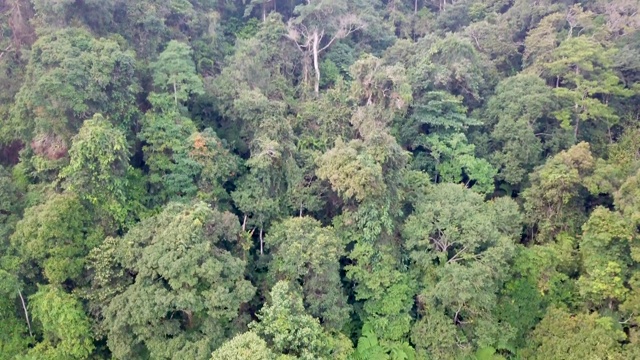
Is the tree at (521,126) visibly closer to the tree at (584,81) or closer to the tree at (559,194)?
the tree at (584,81)

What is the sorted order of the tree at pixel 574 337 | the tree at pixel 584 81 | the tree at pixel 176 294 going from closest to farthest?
1. the tree at pixel 176 294
2. the tree at pixel 574 337
3. the tree at pixel 584 81

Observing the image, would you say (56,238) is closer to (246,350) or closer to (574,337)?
(246,350)

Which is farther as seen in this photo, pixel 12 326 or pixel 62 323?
pixel 12 326

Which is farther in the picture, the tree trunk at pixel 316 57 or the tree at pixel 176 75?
A: the tree trunk at pixel 316 57

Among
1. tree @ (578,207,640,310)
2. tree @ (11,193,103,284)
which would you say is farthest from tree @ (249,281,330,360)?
tree @ (578,207,640,310)

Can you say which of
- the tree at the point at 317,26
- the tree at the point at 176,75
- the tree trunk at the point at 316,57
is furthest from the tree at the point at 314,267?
the tree trunk at the point at 316,57

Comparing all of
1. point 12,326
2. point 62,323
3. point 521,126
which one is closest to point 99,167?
point 62,323

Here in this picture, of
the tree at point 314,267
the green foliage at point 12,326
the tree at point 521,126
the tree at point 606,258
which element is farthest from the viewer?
the tree at point 521,126
